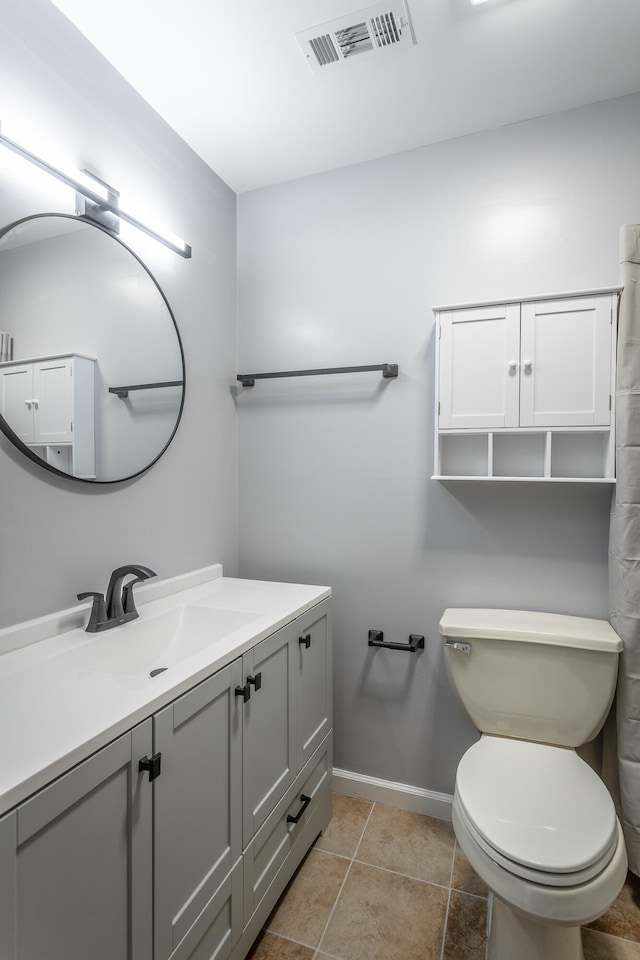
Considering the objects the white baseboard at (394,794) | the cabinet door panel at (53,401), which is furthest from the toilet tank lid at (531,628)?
the cabinet door panel at (53,401)

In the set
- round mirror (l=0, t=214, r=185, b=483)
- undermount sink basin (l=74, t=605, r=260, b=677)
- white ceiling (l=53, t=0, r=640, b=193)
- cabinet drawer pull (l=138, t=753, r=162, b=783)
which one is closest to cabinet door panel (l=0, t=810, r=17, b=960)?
cabinet drawer pull (l=138, t=753, r=162, b=783)

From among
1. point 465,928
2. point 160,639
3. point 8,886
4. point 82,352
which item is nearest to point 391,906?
point 465,928

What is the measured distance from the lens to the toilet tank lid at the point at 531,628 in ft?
4.81

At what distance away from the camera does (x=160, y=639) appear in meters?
1.42

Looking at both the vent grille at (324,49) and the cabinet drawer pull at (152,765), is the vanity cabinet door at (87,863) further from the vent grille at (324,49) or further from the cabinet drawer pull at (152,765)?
the vent grille at (324,49)

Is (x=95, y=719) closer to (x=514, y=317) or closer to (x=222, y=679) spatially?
(x=222, y=679)

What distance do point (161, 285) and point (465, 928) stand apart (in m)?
2.19

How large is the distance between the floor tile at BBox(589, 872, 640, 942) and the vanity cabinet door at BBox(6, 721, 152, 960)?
131 centimetres

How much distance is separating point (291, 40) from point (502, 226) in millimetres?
877

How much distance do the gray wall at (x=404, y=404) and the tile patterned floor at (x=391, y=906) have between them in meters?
0.25

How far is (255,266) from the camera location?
212 centimetres

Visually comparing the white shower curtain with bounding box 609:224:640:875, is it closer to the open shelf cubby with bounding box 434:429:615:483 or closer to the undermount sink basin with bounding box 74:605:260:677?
→ the open shelf cubby with bounding box 434:429:615:483

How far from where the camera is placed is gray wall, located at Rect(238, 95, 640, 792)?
1655 mm

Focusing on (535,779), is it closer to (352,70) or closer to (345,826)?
(345,826)
